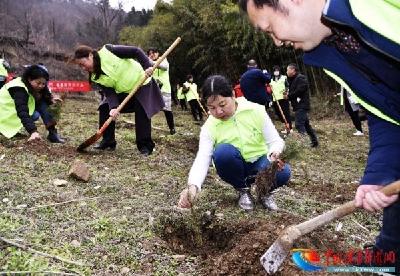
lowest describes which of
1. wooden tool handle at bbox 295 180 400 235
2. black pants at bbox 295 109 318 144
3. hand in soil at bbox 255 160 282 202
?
black pants at bbox 295 109 318 144

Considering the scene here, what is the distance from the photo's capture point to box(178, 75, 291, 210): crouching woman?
344cm

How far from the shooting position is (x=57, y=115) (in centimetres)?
777

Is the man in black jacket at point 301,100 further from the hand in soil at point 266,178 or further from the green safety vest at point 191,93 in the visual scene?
the hand in soil at point 266,178

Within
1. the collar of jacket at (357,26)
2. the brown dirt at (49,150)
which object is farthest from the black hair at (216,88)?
the brown dirt at (49,150)

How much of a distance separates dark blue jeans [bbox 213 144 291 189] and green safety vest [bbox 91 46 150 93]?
7.91 feet

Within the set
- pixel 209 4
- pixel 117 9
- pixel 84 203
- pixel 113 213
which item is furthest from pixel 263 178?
pixel 117 9

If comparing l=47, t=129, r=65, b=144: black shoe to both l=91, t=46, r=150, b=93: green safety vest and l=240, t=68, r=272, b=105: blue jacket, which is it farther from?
l=240, t=68, r=272, b=105: blue jacket

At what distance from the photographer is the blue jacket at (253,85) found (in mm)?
6262

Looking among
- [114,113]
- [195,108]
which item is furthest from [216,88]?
[195,108]

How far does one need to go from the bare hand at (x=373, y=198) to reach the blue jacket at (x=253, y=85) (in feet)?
14.3

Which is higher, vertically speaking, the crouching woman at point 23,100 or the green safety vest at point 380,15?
the green safety vest at point 380,15

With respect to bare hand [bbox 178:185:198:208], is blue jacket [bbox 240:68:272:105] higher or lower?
lower

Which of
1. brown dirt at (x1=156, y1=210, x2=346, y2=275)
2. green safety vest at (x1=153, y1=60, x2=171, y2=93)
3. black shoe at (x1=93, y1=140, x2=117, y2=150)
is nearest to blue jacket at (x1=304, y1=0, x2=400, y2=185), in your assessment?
brown dirt at (x1=156, y1=210, x2=346, y2=275)

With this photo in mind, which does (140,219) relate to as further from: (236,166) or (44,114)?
(44,114)
